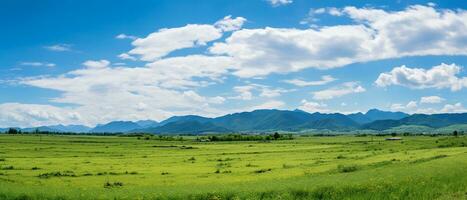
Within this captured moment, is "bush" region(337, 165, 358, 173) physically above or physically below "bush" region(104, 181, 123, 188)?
above

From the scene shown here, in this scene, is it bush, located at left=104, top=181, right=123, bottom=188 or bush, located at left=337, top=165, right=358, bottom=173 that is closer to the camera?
bush, located at left=104, top=181, right=123, bottom=188

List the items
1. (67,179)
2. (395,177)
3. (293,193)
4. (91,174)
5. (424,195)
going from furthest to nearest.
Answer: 1. (91,174)
2. (67,179)
3. (395,177)
4. (293,193)
5. (424,195)

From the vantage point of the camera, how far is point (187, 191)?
3912cm

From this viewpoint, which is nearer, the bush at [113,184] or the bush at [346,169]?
the bush at [113,184]

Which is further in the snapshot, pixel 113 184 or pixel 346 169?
Result: pixel 346 169

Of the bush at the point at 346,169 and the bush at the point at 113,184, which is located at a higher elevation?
the bush at the point at 346,169

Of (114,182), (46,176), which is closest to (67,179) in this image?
(46,176)

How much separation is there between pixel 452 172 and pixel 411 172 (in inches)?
147

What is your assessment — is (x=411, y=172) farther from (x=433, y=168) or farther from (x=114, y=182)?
(x=114, y=182)

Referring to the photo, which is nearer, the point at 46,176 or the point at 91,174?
the point at 46,176

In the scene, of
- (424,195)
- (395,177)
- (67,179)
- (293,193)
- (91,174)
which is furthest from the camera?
(91,174)

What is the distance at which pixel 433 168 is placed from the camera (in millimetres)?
49094

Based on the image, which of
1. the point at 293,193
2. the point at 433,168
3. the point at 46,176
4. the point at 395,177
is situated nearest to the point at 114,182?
the point at 46,176

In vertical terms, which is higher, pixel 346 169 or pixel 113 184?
pixel 346 169
